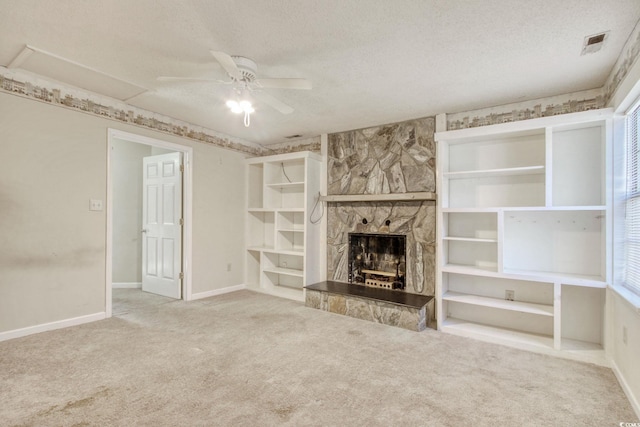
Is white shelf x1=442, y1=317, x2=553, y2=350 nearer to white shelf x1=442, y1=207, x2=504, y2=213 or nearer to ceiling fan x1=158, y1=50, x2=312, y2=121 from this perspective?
white shelf x1=442, y1=207, x2=504, y2=213

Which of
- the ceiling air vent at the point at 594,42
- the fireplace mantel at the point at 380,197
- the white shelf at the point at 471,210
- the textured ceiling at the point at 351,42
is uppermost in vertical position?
the textured ceiling at the point at 351,42

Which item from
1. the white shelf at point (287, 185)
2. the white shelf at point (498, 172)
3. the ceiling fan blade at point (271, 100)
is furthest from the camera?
the white shelf at point (287, 185)

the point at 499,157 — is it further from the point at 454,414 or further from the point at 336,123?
the point at 454,414

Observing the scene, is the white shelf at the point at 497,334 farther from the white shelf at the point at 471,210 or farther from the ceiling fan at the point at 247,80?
the ceiling fan at the point at 247,80

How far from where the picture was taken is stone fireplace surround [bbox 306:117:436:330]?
3643 mm

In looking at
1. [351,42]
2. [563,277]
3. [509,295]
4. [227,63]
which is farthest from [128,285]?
[563,277]

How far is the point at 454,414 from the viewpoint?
1873 mm

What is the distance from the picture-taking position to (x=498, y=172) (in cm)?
311

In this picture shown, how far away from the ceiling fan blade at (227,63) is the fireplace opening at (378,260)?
2661 mm

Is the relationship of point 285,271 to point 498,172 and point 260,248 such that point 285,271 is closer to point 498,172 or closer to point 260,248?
point 260,248

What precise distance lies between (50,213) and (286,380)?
2.86m

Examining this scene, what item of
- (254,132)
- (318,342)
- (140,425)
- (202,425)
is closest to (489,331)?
(318,342)

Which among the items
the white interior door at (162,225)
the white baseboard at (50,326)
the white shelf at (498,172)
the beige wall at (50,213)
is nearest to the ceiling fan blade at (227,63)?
the beige wall at (50,213)

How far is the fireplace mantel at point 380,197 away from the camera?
3.61m
